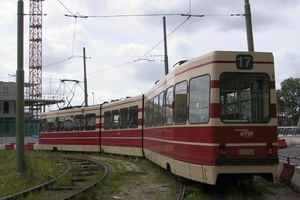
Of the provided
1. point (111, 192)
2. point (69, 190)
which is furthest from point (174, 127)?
point (69, 190)

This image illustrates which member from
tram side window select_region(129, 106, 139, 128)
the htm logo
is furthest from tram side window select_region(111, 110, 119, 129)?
the htm logo

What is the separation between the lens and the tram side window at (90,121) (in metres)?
23.0

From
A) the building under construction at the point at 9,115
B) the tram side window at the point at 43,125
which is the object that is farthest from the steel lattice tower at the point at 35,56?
the tram side window at the point at 43,125

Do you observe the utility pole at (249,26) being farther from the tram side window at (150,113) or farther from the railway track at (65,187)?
the railway track at (65,187)

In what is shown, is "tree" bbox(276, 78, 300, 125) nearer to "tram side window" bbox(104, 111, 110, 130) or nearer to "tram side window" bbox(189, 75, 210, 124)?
"tram side window" bbox(104, 111, 110, 130)

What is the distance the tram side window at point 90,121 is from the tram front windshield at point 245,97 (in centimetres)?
1510

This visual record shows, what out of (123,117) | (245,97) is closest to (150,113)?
(123,117)

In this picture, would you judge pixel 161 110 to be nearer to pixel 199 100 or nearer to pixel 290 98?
pixel 199 100

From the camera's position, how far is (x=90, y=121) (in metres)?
23.3

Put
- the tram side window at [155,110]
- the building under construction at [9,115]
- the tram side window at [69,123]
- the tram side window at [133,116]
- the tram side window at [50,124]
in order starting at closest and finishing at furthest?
the tram side window at [155,110] < the tram side window at [133,116] < the tram side window at [69,123] < the tram side window at [50,124] < the building under construction at [9,115]

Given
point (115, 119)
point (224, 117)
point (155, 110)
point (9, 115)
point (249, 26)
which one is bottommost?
point (224, 117)

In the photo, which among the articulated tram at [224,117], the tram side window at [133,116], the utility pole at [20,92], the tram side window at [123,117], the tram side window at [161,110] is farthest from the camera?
the tram side window at [123,117]

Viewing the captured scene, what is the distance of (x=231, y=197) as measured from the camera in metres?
8.38

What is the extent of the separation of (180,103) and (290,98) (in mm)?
81872
